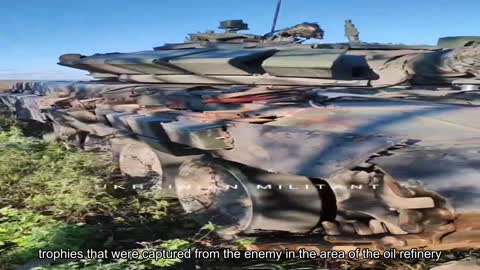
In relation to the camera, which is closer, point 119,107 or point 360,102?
point 360,102

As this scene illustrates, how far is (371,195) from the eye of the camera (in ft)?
9.93

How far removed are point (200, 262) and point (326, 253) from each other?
0.79m

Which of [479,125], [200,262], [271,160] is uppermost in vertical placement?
[479,125]

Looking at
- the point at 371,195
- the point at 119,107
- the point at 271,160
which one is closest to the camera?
the point at 371,195

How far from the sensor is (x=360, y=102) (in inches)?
150

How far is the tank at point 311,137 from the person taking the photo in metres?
2.80

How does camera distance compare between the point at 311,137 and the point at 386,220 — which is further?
the point at 311,137

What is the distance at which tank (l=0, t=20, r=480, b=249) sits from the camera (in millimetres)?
2797

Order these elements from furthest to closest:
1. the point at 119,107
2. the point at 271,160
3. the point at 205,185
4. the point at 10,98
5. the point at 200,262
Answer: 1. the point at 10,98
2. the point at 119,107
3. the point at 205,185
4. the point at 200,262
5. the point at 271,160

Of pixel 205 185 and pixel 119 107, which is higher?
pixel 119 107

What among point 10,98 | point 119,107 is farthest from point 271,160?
point 10,98

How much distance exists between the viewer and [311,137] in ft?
10.5

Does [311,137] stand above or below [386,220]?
above

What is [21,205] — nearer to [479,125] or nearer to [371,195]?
[371,195]
